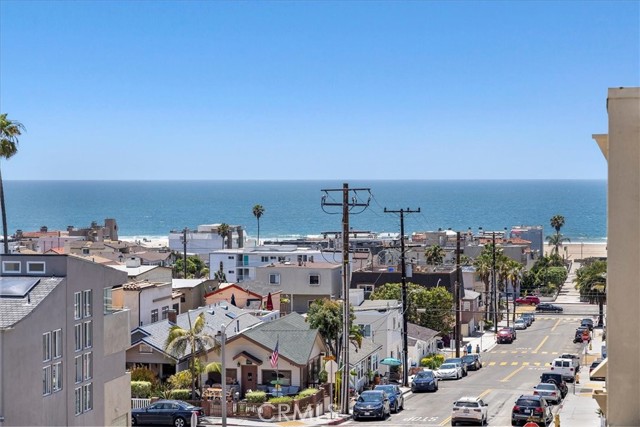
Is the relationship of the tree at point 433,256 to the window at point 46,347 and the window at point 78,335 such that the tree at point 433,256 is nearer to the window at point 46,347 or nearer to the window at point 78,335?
the window at point 78,335

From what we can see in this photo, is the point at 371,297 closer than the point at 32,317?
No

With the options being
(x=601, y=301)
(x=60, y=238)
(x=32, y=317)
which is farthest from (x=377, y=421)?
(x=60, y=238)

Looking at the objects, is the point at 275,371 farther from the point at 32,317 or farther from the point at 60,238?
the point at 60,238

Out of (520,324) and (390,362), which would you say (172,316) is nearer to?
(390,362)

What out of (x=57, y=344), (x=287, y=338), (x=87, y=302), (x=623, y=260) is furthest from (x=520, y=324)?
(x=623, y=260)

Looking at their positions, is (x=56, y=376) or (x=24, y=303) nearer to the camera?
(x=24, y=303)

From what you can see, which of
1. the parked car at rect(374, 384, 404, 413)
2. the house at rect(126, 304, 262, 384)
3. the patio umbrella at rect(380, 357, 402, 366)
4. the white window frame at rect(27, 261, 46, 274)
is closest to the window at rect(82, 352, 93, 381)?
the white window frame at rect(27, 261, 46, 274)
